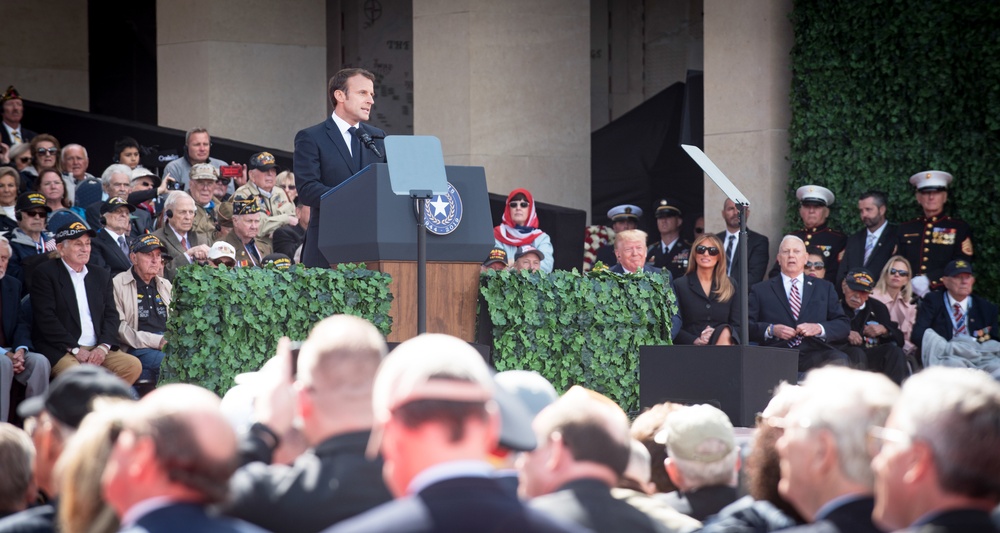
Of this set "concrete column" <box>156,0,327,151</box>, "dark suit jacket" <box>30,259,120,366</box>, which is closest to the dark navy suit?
"dark suit jacket" <box>30,259,120,366</box>

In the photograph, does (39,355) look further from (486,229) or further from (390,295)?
(486,229)

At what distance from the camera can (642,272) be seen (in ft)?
26.5

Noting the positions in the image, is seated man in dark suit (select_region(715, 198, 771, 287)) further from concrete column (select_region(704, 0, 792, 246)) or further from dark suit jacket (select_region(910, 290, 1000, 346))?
dark suit jacket (select_region(910, 290, 1000, 346))

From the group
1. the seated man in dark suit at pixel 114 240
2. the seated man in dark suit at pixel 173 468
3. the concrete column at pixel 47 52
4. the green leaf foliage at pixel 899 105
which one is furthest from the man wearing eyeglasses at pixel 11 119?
the seated man in dark suit at pixel 173 468

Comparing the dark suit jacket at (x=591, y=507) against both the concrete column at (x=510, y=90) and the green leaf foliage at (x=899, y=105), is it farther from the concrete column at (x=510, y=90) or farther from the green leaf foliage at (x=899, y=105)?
the concrete column at (x=510, y=90)

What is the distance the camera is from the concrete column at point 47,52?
1673cm

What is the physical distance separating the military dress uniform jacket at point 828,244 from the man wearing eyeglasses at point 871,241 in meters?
0.09

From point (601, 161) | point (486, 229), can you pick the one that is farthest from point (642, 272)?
point (601, 161)

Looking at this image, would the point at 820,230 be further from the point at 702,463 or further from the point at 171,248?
the point at 702,463

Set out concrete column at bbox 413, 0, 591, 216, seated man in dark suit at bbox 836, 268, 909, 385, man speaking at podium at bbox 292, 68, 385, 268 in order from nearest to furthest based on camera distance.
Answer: man speaking at podium at bbox 292, 68, 385, 268 < seated man in dark suit at bbox 836, 268, 909, 385 < concrete column at bbox 413, 0, 591, 216

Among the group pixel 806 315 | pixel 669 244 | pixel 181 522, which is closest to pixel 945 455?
pixel 181 522

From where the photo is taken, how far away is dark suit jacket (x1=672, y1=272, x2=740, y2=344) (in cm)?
924

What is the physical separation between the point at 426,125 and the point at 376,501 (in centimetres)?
1171

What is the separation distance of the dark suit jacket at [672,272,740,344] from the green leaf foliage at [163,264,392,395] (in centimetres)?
294
